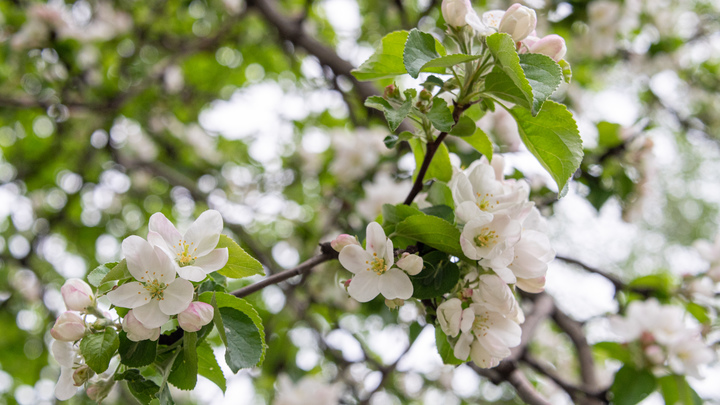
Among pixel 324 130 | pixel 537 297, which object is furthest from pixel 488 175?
pixel 324 130

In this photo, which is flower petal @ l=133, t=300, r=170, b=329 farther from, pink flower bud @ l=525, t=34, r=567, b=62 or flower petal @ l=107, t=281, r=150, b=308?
pink flower bud @ l=525, t=34, r=567, b=62

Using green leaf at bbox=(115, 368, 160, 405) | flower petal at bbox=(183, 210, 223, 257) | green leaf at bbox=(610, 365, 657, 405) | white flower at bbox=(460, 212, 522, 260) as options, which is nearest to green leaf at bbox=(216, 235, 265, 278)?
flower petal at bbox=(183, 210, 223, 257)

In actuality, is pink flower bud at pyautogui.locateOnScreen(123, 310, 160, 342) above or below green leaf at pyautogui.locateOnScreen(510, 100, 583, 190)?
below

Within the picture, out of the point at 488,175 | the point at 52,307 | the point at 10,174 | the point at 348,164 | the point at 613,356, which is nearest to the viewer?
the point at 488,175

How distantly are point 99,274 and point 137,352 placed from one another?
16 centimetres

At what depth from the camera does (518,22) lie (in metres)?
0.95

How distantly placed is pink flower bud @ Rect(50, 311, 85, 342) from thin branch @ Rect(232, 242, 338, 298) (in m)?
0.27

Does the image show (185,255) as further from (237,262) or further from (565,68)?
(565,68)

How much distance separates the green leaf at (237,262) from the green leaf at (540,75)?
1.79ft

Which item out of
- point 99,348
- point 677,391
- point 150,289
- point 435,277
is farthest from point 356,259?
point 677,391

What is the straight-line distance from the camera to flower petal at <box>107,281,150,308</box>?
87 centimetres

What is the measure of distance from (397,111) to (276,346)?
247 centimetres

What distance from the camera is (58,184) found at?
4.42 meters

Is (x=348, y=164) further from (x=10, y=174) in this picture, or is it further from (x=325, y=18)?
(x=10, y=174)
